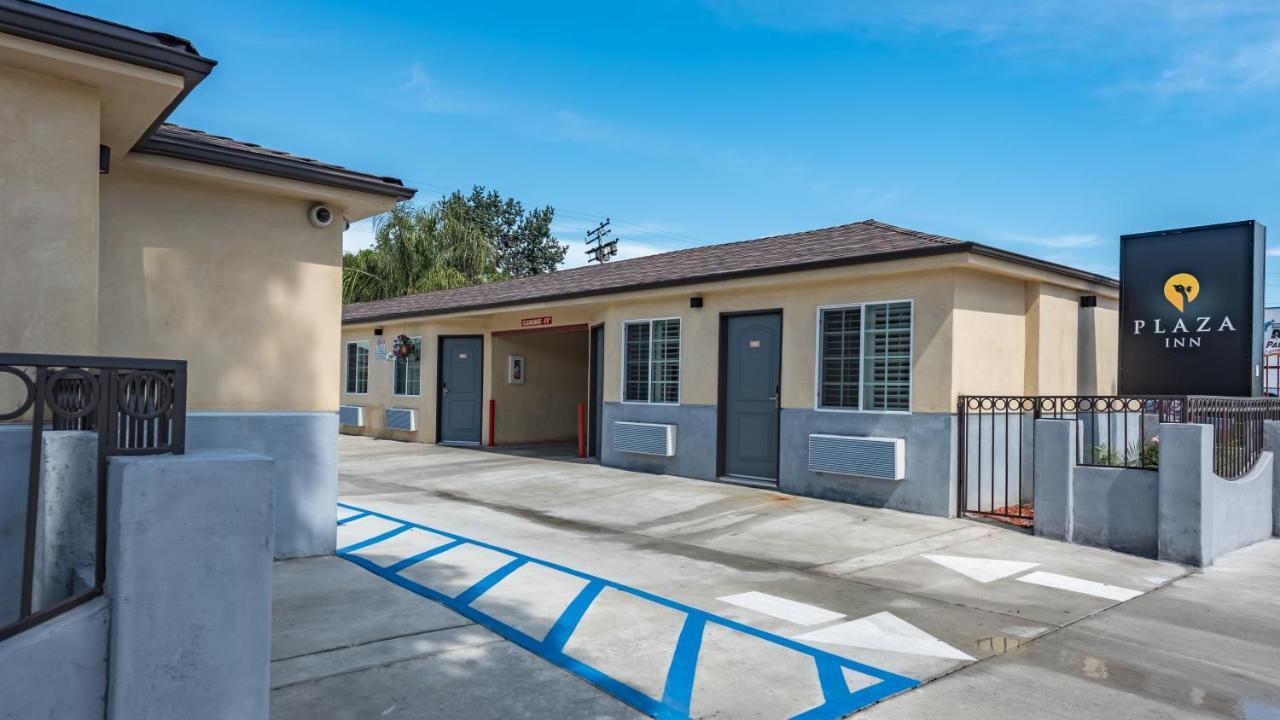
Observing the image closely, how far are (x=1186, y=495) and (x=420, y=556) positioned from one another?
6965mm

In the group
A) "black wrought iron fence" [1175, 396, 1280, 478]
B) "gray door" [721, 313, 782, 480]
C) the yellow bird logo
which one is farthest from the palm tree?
"black wrought iron fence" [1175, 396, 1280, 478]

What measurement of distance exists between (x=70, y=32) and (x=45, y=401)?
2.60 m

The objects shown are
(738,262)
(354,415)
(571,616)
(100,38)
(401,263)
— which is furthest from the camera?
(401,263)

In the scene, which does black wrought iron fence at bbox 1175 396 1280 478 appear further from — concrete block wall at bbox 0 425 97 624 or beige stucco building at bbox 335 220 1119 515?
concrete block wall at bbox 0 425 97 624

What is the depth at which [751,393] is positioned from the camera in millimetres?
11750

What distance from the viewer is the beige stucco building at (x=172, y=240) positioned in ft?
14.5

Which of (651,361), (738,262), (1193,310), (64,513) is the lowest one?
(64,513)

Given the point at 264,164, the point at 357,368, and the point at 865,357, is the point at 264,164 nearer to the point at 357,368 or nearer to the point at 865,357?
the point at 865,357

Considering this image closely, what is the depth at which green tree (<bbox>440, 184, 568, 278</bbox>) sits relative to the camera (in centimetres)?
5178

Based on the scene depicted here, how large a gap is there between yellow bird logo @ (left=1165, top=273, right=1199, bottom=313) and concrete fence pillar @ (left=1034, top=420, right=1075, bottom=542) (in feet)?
11.4

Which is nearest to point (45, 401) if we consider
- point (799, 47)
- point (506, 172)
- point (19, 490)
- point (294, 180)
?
point (19, 490)

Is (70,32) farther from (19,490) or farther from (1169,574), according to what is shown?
(1169,574)

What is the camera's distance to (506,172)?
4831cm

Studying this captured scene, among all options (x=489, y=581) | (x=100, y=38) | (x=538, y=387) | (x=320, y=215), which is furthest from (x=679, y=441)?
(x=100, y=38)
